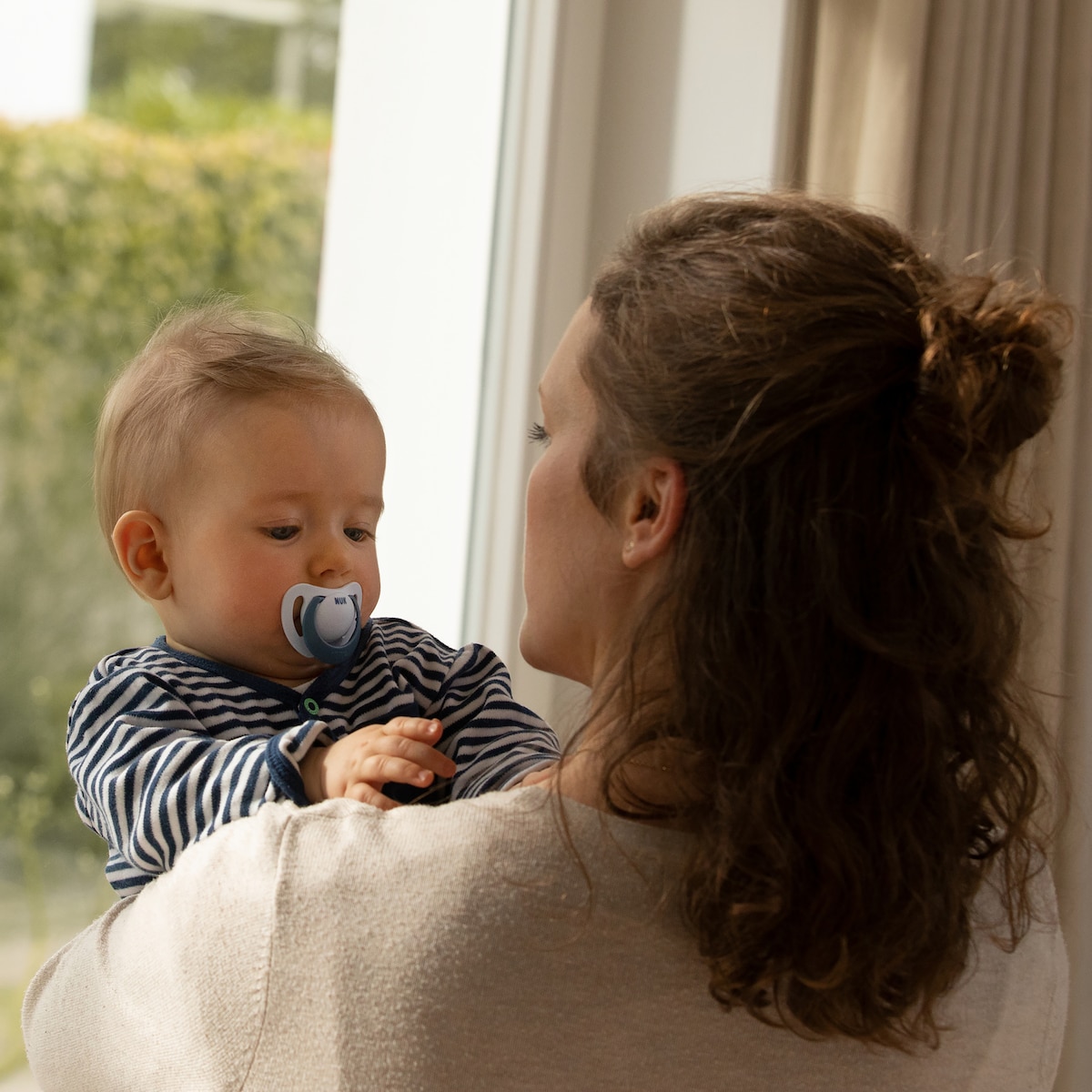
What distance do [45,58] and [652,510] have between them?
1.26m

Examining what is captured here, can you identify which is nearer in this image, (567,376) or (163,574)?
(567,376)

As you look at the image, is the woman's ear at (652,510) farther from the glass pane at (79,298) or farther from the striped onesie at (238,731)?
the glass pane at (79,298)

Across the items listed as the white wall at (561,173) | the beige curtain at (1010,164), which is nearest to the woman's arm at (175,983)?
the white wall at (561,173)

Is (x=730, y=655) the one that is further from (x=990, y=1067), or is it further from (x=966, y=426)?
(x=990, y=1067)

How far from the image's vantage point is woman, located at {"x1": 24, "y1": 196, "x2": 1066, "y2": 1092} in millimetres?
890

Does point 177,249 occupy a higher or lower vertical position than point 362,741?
higher

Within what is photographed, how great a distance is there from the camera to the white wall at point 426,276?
2.17 m

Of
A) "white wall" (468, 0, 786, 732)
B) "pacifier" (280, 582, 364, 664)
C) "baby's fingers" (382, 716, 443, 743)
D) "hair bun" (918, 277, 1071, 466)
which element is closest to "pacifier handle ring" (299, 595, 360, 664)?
"pacifier" (280, 582, 364, 664)

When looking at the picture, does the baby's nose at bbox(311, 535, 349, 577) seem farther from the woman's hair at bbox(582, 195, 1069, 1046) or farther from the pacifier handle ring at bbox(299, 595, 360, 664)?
the woman's hair at bbox(582, 195, 1069, 1046)

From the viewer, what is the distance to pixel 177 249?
1920 millimetres

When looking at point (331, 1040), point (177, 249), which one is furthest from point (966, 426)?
point (177, 249)

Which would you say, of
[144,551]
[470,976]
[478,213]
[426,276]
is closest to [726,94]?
[478,213]

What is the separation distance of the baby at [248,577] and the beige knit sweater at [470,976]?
0.25 metres

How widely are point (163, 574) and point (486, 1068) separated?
2.21 ft
